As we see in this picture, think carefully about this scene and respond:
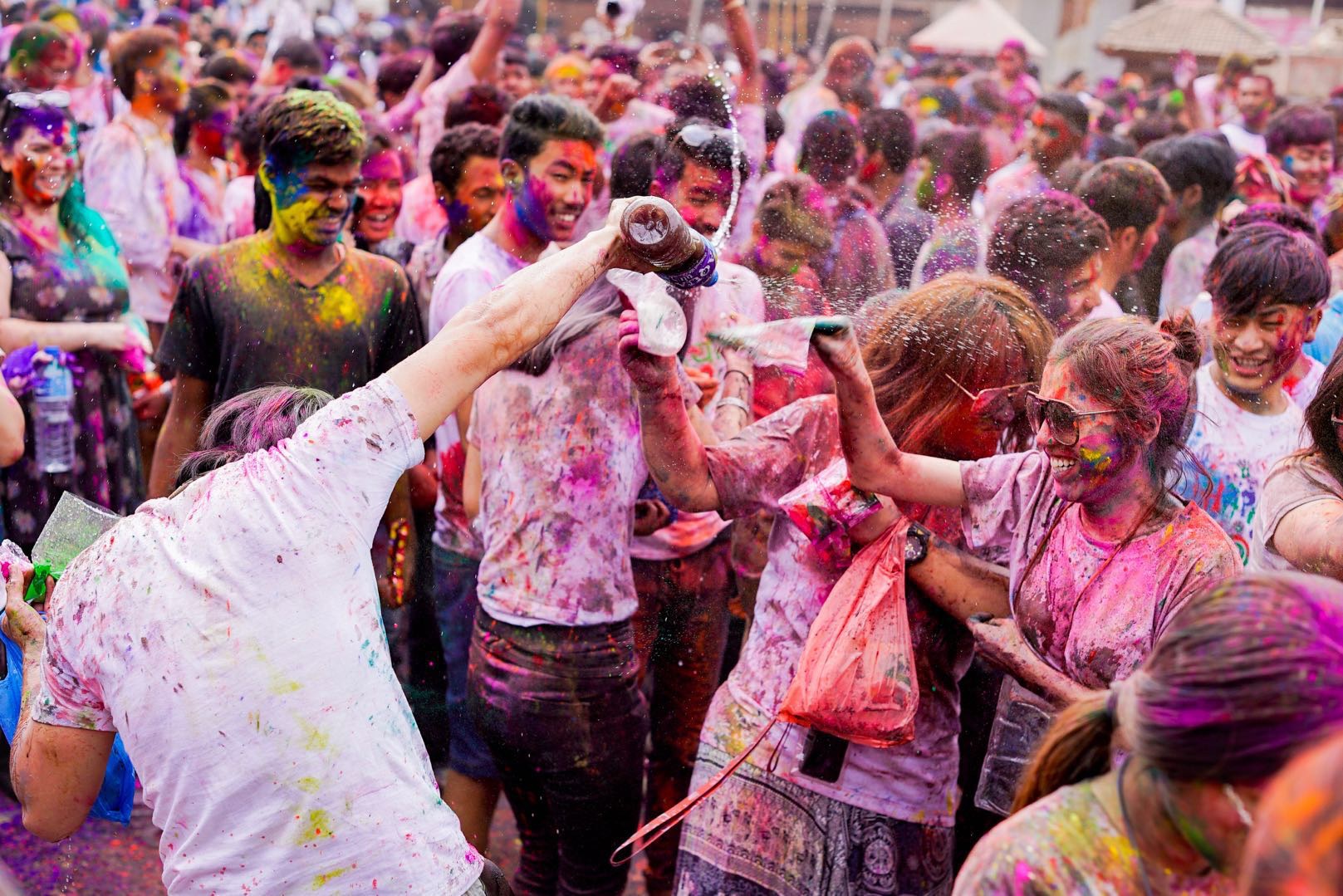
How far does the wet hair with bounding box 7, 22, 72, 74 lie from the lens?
22.9 feet

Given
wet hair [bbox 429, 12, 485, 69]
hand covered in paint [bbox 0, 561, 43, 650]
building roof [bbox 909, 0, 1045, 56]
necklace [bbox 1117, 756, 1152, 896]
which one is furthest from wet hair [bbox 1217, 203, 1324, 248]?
building roof [bbox 909, 0, 1045, 56]

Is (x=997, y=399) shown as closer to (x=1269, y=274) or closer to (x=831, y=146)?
(x=1269, y=274)

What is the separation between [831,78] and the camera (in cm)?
910

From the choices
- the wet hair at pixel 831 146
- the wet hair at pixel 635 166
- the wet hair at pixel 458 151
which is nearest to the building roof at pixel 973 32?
the wet hair at pixel 831 146

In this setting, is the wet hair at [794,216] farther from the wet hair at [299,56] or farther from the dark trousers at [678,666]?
the wet hair at [299,56]

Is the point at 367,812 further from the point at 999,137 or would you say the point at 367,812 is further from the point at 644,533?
the point at 999,137

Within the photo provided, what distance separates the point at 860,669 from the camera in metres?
2.42

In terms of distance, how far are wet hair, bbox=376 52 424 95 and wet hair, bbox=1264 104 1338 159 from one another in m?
4.94

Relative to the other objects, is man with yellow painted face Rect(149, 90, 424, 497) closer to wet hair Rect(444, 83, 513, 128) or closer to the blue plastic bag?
the blue plastic bag

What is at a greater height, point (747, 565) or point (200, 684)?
point (200, 684)

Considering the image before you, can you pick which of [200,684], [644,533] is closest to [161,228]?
[644,533]

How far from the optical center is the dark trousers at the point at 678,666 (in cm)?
345

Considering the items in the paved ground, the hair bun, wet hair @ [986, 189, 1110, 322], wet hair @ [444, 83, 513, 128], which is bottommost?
the paved ground

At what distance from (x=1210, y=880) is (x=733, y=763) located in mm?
1147
